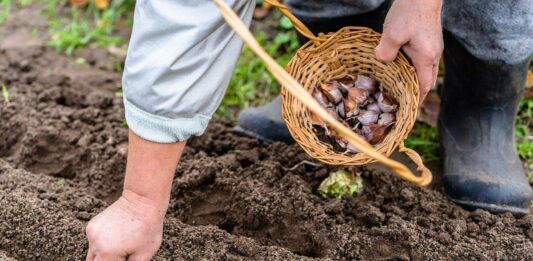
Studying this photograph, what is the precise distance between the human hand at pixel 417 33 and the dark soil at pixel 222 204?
0.45 metres

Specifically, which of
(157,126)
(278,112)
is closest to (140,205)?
(157,126)

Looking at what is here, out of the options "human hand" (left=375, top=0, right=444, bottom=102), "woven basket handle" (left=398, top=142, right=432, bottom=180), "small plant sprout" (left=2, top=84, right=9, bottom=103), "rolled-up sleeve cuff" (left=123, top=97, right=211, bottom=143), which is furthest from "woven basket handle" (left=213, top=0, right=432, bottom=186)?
"small plant sprout" (left=2, top=84, right=9, bottom=103)

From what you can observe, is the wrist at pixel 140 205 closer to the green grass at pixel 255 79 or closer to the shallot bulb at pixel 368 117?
the shallot bulb at pixel 368 117

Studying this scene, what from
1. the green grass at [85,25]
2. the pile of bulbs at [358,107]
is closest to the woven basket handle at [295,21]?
the pile of bulbs at [358,107]

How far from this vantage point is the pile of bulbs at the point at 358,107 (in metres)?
1.82

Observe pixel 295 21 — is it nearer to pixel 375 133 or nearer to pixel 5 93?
pixel 375 133

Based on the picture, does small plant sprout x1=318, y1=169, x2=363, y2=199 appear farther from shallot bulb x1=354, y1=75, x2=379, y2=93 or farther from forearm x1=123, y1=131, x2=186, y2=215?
forearm x1=123, y1=131, x2=186, y2=215

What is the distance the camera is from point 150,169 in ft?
5.07

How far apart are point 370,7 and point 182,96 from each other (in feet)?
2.73

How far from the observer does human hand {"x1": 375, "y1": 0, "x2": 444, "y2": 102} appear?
1.56m

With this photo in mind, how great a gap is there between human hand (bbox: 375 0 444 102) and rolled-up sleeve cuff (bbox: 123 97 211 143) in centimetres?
47

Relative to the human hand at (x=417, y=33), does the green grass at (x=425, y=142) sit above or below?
below

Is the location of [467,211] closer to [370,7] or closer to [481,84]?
[481,84]

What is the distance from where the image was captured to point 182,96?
4.82ft
